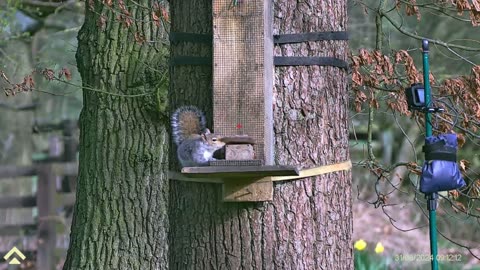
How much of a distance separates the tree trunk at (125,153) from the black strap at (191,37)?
86.5 inches

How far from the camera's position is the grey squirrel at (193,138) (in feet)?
8.20

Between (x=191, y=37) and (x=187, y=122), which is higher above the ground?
(x=191, y=37)

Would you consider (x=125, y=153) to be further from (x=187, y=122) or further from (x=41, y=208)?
(x=41, y=208)

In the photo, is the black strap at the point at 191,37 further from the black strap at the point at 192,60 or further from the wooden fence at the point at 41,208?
the wooden fence at the point at 41,208

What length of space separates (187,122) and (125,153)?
7.83ft

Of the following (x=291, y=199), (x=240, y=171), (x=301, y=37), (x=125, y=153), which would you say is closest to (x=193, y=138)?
(x=240, y=171)

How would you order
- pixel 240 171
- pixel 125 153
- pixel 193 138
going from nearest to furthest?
pixel 240 171 < pixel 193 138 < pixel 125 153

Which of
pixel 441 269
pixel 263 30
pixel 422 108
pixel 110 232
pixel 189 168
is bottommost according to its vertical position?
pixel 441 269

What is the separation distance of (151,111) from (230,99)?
94.0 inches

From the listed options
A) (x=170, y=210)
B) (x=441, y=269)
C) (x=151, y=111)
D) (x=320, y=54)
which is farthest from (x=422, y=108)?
(x=441, y=269)

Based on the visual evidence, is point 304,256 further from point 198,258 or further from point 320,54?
point 320,54

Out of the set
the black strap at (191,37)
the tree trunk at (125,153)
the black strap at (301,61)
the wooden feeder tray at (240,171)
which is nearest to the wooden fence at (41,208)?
the tree trunk at (125,153)

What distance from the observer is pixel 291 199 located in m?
2.56

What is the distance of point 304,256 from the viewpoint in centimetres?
256
